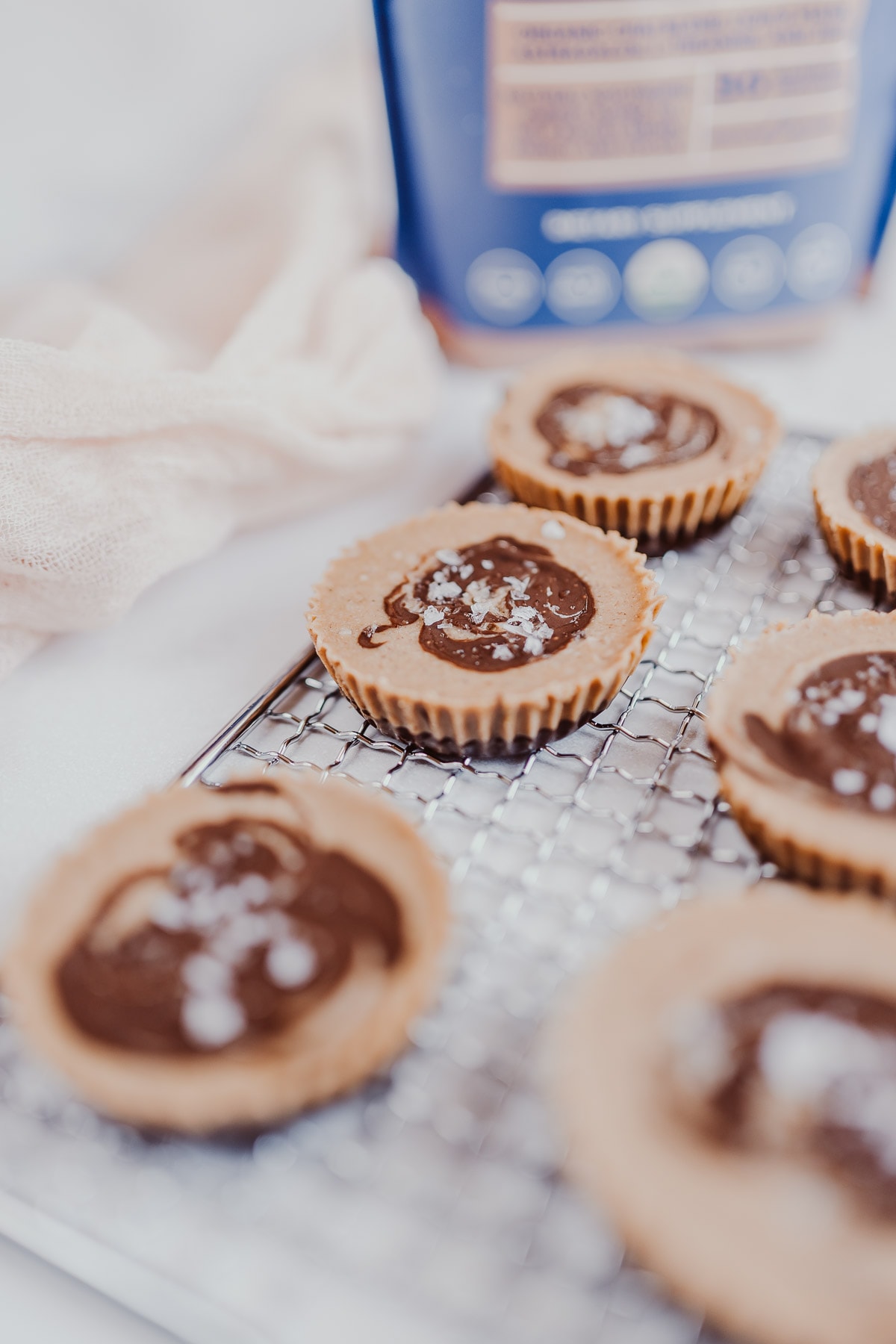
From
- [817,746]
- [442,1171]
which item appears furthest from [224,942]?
[817,746]

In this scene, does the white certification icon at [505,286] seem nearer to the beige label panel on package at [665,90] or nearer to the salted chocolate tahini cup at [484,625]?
the beige label panel on package at [665,90]

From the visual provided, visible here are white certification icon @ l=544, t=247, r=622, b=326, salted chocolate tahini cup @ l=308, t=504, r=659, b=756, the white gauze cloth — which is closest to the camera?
salted chocolate tahini cup @ l=308, t=504, r=659, b=756

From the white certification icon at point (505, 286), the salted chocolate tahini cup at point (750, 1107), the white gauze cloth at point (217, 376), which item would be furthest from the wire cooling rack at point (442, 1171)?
the white certification icon at point (505, 286)

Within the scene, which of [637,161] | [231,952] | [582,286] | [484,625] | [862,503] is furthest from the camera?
[582,286]

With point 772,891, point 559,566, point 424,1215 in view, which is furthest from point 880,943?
point 559,566

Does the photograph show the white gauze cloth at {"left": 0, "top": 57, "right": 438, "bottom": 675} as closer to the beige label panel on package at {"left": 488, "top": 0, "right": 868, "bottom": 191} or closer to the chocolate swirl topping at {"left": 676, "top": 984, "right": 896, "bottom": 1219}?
the beige label panel on package at {"left": 488, "top": 0, "right": 868, "bottom": 191}

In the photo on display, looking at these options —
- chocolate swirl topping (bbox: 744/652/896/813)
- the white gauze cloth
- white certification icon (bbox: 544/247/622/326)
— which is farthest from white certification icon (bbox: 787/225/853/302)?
chocolate swirl topping (bbox: 744/652/896/813)

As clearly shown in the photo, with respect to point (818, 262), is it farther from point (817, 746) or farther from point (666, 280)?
point (817, 746)

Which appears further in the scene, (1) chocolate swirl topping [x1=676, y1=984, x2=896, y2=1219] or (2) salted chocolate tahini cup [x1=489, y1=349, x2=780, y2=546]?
(2) salted chocolate tahini cup [x1=489, y1=349, x2=780, y2=546]
